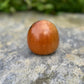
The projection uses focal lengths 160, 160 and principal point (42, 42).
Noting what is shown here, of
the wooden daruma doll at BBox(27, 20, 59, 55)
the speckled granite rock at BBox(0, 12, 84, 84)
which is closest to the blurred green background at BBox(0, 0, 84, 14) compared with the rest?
the speckled granite rock at BBox(0, 12, 84, 84)

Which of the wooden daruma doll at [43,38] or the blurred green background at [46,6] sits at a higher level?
the wooden daruma doll at [43,38]

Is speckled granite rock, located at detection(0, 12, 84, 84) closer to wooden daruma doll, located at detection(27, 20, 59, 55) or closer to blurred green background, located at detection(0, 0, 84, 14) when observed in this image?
wooden daruma doll, located at detection(27, 20, 59, 55)

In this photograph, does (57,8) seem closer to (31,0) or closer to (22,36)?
(31,0)

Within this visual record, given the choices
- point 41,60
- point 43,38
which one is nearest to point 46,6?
point 43,38

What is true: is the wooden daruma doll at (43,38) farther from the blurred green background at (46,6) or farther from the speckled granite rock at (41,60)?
the blurred green background at (46,6)

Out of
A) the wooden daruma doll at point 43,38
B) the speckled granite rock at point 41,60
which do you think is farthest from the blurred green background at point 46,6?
the wooden daruma doll at point 43,38
